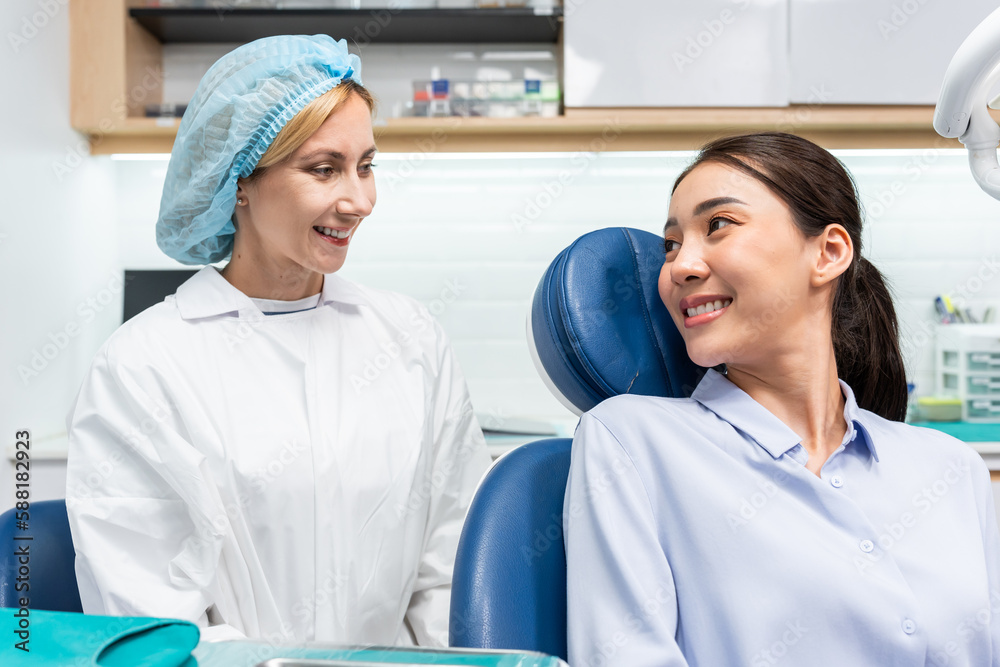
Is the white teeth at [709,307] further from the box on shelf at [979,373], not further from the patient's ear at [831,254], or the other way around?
the box on shelf at [979,373]

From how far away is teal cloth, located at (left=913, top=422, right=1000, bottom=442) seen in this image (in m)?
2.01

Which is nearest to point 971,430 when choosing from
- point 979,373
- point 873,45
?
point 979,373

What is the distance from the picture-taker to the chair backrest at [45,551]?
95 centimetres

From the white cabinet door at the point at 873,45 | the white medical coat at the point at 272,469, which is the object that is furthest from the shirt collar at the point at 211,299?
the white cabinet door at the point at 873,45

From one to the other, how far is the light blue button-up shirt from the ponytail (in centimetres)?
16

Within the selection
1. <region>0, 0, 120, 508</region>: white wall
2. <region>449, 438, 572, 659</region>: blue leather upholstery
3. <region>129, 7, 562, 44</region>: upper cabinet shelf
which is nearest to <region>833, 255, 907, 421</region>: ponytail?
<region>449, 438, 572, 659</region>: blue leather upholstery

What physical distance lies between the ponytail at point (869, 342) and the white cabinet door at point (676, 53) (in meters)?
1.17

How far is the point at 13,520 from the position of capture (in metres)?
0.96

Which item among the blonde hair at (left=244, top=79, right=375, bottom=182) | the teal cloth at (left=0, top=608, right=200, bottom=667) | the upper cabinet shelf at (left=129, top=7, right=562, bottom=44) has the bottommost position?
the teal cloth at (left=0, top=608, right=200, bottom=667)

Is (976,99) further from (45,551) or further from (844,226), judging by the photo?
(45,551)

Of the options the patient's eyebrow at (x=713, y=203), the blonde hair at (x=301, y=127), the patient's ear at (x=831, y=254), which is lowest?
the patient's ear at (x=831, y=254)

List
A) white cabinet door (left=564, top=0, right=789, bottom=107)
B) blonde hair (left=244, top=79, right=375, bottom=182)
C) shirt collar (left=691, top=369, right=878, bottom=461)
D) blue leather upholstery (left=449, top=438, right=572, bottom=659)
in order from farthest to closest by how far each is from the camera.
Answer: white cabinet door (left=564, top=0, right=789, bottom=107) < blonde hair (left=244, top=79, right=375, bottom=182) < shirt collar (left=691, top=369, right=878, bottom=461) < blue leather upholstery (left=449, top=438, right=572, bottom=659)

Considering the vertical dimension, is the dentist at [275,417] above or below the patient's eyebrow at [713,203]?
below

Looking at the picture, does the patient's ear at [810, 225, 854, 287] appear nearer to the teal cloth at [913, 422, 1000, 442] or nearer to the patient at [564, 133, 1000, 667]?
the patient at [564, 133, 1000, 667]
